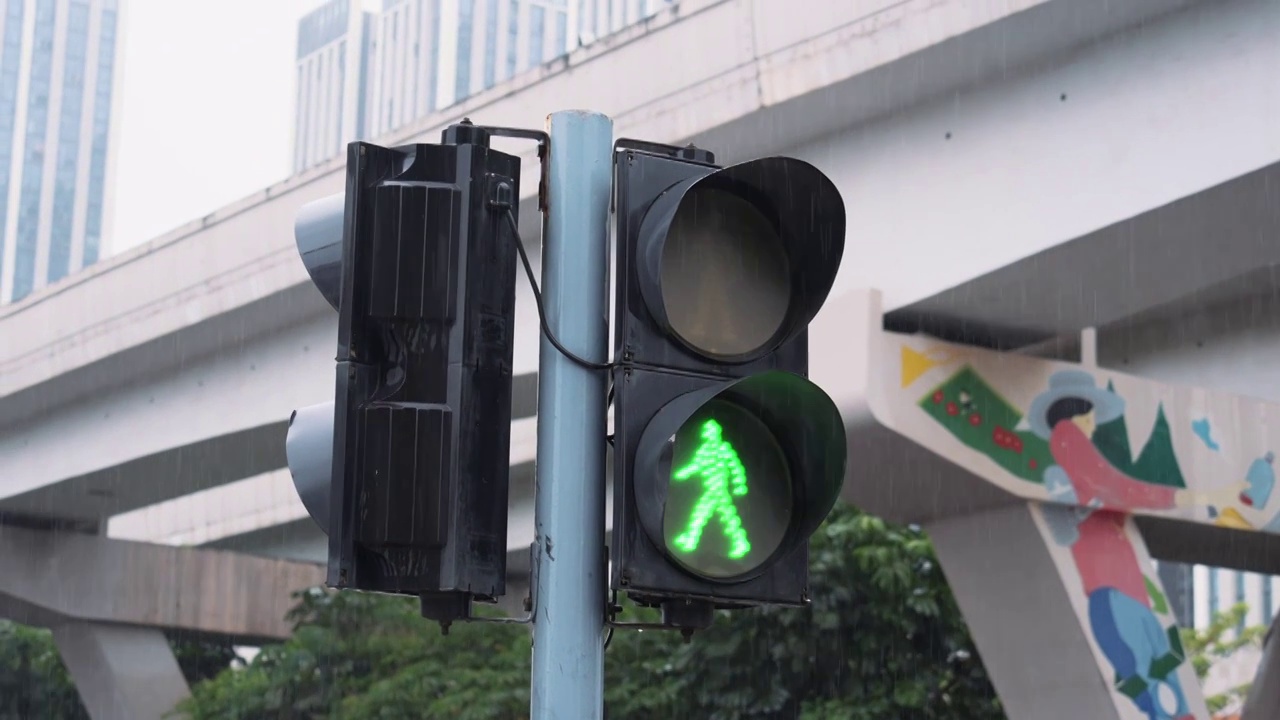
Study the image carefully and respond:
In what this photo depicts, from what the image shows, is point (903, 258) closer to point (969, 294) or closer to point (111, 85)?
point (969, 294)

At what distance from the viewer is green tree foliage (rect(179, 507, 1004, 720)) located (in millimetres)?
18766

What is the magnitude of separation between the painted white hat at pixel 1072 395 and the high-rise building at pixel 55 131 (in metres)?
130

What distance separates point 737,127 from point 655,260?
32.2ft

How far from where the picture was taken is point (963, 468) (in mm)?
12641

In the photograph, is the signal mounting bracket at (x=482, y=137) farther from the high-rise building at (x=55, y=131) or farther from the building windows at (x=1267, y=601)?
the high-rise building at (x=55, y=131)

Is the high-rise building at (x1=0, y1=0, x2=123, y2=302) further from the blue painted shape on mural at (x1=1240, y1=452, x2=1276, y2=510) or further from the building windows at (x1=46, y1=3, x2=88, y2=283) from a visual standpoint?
the blue painted shape on mural at (x1=1240, y1=452, x2=1276, y2=510)

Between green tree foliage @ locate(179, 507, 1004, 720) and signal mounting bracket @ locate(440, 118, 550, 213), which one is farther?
green tree foliage @ locate(179, 507, 1004, 720)

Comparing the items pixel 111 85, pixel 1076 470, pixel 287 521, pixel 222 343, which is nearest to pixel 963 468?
pixel 1076 470

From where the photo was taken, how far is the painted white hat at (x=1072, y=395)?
1316 centimetres

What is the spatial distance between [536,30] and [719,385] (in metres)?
64.3

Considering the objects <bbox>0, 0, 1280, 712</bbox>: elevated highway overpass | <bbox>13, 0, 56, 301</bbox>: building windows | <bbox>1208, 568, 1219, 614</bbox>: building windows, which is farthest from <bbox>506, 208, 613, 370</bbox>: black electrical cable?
<bbox>13, 0, 56, 301</bbox>: building windows

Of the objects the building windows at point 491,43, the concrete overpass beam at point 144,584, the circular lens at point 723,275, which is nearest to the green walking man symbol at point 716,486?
the circular lens at point 723,275

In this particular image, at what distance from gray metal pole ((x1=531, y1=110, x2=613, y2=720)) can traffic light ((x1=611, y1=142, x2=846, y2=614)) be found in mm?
117

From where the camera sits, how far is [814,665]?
19.2 m
